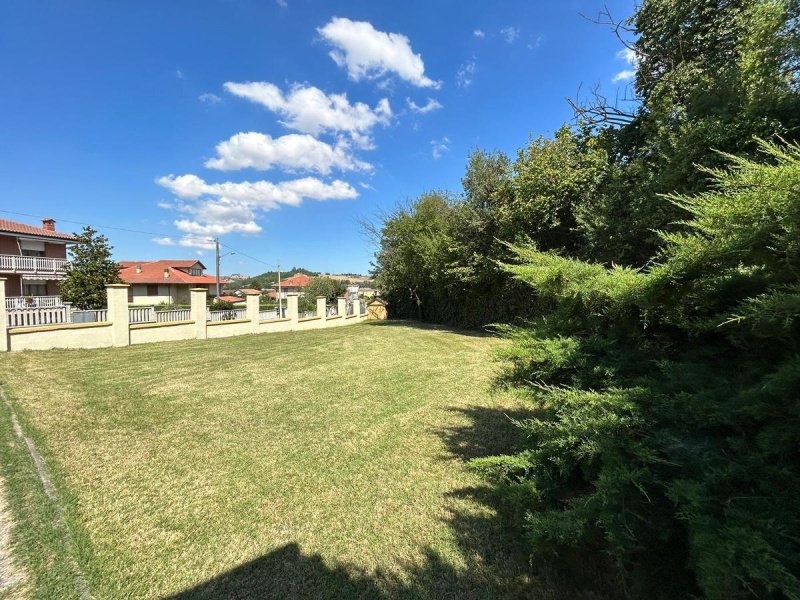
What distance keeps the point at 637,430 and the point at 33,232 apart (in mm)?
35733

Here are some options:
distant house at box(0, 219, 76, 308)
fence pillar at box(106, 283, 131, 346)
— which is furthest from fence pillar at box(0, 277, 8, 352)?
distant house at box(0, 219, 76, 308)

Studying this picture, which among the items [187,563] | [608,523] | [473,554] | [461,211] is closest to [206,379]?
[187,563]

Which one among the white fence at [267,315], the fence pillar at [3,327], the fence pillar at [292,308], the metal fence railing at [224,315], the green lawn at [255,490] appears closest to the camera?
the green lawn at [255,490]

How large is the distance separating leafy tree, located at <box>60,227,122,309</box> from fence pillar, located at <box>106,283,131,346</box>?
9.06m

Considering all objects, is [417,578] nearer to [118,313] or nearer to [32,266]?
[118,313]

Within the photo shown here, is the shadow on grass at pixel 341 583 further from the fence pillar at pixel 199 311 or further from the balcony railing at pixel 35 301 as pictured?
the balcony railing at pixel 35 301

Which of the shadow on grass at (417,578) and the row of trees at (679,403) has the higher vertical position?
the row of trees at (679,403)

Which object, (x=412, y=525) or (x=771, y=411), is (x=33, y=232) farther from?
(x=771, y=411)

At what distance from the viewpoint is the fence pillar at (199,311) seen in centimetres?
1217

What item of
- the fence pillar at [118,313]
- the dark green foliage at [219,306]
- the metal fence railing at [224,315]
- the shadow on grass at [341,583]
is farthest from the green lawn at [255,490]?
the dark green foliage at [219,306]

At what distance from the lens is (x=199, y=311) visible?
12.3 metres

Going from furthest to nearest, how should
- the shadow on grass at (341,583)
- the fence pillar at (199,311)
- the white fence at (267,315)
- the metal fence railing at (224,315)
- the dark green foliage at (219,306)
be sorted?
the dark green foliage at (219,306)
the white fence at (267,315)
the metal fence railing at (224,315)
the fence pillar at (199,311)
the shadow on grass at (341,583)

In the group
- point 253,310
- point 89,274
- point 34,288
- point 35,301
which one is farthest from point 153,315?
point 34,288

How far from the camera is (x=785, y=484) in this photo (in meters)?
1.31
